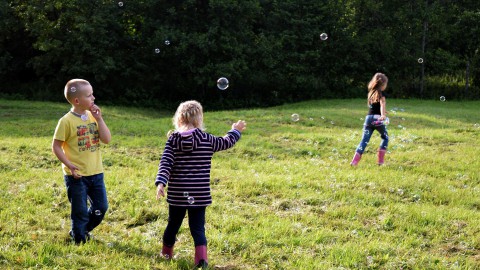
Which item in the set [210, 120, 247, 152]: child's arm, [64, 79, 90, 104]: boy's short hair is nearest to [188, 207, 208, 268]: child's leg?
[210, 120, 247, 152]: child's arm

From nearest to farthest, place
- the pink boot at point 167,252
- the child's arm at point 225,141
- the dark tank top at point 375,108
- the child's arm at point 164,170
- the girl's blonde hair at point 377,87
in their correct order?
the child's arm at point 164,170 < the child's arm at point 225,141 < the pink boot at point 167,252 < the girl's blonde hair at point 377,87 < the dark tank top at point 375,108

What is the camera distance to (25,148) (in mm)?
10547

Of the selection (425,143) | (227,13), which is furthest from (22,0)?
(425,143)

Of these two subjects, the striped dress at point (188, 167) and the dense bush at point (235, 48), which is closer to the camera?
the striped dress at point (188, 167)

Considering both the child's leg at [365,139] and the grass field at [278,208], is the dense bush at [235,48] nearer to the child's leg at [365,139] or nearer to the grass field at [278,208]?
the grass field at [278,208]

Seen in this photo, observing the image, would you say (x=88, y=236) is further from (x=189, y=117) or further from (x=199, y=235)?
(x=189, y=117)

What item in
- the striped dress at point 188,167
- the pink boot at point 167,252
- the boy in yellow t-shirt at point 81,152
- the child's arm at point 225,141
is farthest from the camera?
the boy in yellow t-shirt at point 81,152

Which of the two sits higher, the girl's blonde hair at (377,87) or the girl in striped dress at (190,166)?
the girl's blonde hair at (377,87)

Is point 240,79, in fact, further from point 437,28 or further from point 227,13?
point 437,28

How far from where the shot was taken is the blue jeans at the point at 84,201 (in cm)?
509

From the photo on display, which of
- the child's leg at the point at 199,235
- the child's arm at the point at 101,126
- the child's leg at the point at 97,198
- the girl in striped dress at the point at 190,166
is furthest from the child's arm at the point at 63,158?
the child's leg at the point at 199,235

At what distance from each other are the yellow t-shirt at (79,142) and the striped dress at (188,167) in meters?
1.04

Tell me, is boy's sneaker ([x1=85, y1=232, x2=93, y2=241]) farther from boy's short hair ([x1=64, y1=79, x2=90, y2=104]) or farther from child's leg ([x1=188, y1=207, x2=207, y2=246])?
boy's short hair ([x1=64, y1=79, x2=90, y2=104])

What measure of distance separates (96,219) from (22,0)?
28484mm
